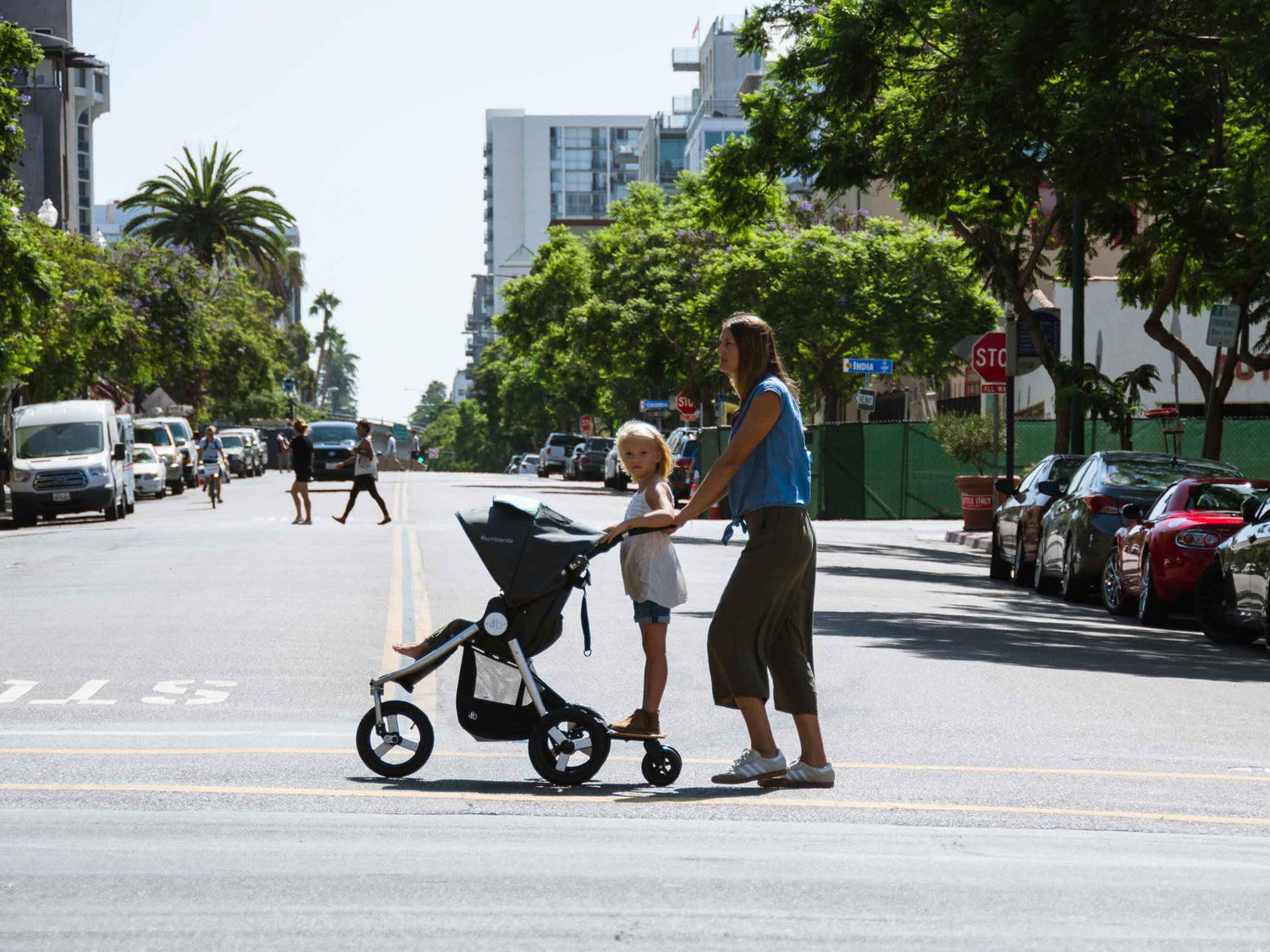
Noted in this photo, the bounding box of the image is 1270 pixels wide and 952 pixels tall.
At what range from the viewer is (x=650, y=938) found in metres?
5.01

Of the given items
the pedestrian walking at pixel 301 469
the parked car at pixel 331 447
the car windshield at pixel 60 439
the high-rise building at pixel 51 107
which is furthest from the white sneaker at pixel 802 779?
the high-rise building at pixel 51 107

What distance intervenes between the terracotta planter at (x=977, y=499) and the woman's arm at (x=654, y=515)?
26.1 metres

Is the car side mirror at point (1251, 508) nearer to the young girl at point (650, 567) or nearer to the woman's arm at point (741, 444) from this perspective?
the young girl at point (650, 567)

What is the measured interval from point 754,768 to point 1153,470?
12.8 metres

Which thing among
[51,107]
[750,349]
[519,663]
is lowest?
[519,663]

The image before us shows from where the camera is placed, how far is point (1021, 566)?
21.7 metres

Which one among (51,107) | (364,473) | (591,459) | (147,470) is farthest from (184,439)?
(51,107)

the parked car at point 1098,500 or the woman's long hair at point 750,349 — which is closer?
the woman's long hair at point 750,349

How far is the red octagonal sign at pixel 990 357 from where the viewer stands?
30109 mm

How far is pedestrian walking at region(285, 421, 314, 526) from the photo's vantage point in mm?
32125

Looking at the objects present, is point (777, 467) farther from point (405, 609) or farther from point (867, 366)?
point (867, 366)

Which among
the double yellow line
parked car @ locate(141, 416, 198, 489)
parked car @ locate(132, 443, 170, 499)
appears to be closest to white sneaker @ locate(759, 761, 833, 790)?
the double yellow line

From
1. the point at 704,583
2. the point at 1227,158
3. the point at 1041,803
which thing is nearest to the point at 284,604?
the point at 704,583

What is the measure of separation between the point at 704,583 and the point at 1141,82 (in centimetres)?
787
